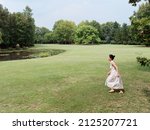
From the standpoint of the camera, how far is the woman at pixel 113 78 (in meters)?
17.0

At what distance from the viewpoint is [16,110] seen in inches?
582

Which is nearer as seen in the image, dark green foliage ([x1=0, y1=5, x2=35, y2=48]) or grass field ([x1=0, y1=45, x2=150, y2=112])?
grass field ([x1=0, y1=45, x2=150, y2=112])

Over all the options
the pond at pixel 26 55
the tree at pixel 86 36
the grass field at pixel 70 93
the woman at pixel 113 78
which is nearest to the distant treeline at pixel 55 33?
the tree at pixel 86 36

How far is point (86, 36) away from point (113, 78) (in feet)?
405

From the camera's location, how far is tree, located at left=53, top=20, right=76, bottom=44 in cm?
14550

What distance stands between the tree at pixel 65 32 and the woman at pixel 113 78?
124782 millimetres

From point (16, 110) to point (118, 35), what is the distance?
101879 millimetres

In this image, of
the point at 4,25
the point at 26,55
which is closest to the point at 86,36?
the point at 4,25

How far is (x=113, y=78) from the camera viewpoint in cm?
1719

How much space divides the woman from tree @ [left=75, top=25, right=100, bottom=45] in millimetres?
117491

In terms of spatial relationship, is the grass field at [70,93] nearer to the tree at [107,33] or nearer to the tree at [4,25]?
the tree at [4,25]

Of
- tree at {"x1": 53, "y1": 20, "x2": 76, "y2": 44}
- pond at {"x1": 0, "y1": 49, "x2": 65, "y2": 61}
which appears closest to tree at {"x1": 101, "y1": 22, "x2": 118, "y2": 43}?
tree at {"x1": 53, "y1": 20, "x2": 76, "y2": 44}

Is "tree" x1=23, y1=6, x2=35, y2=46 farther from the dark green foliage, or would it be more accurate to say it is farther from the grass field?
the grass field

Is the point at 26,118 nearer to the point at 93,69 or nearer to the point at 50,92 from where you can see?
the point at 50,92
